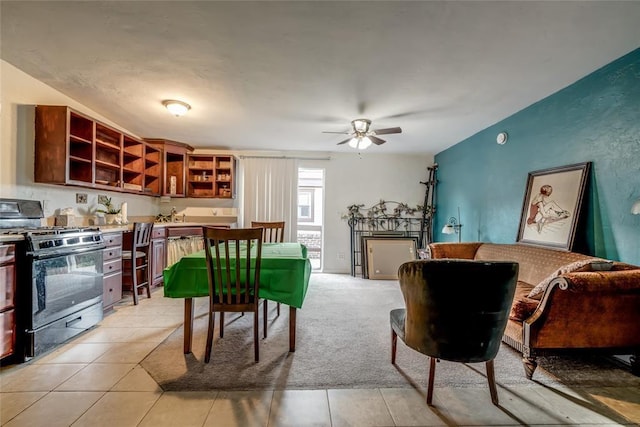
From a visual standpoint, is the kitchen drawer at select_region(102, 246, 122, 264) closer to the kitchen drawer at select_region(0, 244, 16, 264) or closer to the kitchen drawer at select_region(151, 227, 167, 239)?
the kitchen drawer at select_region(151, 227, 167, 239)

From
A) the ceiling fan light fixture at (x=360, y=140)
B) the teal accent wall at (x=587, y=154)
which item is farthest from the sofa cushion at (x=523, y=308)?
the ceiling fan light fixture at (x=360, y=140)

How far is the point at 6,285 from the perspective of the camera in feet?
6.51

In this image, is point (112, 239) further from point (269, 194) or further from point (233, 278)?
point (269, 194)

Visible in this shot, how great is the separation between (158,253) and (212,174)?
179 cm

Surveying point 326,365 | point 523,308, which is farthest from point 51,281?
point 523,308

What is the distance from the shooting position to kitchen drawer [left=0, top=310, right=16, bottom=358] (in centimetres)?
196

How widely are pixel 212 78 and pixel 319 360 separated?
105 inches

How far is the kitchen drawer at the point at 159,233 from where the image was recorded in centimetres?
382

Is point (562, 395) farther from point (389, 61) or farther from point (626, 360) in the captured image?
point (389, 61)

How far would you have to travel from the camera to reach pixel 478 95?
283 cm

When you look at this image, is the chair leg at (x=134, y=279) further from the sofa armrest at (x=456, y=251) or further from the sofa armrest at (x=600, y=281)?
the sofa armrest at (x=600, y=281)

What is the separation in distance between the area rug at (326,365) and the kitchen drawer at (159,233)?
1.59m

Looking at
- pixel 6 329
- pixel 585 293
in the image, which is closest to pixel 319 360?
pixel 585 293

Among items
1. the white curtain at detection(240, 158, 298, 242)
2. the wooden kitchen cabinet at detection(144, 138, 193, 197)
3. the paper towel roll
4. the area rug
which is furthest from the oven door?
the white curtain at detection(240, 158, 298, 242)
